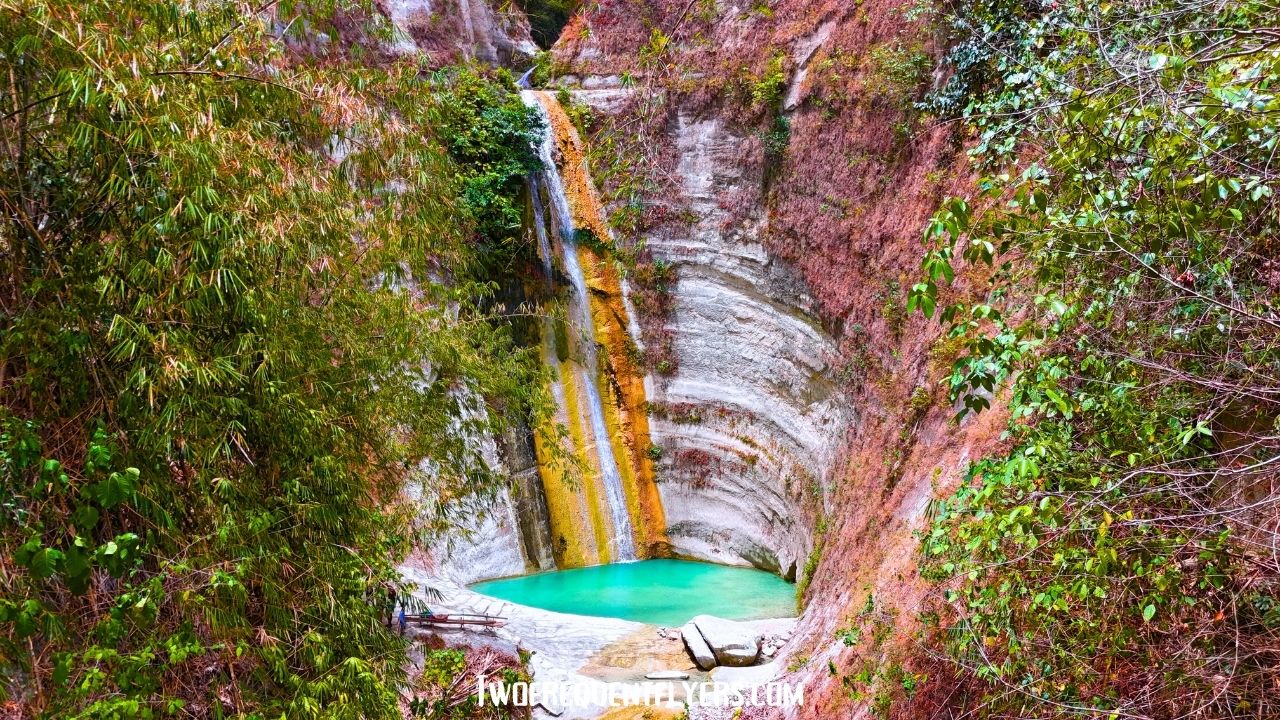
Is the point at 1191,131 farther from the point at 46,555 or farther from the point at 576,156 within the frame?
the point at 576,156

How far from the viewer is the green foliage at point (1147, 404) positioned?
2656 millimetres

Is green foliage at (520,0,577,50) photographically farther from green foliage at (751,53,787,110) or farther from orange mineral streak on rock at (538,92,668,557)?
green foliage at (751,53,787,110)

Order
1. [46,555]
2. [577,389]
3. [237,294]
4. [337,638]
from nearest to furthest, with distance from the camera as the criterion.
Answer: [46,555] < [237,294] < [337,638] < [577,389]

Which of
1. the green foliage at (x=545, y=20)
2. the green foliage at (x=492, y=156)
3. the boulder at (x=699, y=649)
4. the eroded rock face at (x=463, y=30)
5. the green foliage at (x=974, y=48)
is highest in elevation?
the green foliage at (x=545, y=20)

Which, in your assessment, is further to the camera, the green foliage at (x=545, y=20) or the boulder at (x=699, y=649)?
the green foliage at (x=545, y=20)

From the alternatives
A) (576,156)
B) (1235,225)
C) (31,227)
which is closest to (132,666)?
(31,227)

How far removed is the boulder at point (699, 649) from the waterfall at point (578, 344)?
4.58m

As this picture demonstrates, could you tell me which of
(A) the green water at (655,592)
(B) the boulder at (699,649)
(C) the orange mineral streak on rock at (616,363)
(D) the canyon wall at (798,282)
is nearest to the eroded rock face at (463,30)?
(D) the canyon wall at (798,282)

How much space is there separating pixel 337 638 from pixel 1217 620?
12.8ft

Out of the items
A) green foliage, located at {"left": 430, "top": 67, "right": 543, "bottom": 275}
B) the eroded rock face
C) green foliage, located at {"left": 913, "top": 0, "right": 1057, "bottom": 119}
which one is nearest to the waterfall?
green foliage, located at {"left": 430, "top": 67, "right": 543, "bottom": 275}

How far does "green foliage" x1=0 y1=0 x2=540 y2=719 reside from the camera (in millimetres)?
2676

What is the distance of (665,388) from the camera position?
12.3 meters

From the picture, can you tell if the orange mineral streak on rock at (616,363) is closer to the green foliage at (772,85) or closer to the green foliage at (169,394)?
the green foliage at (772,85)

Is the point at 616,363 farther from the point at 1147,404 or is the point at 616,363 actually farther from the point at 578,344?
the point at 1147,404
